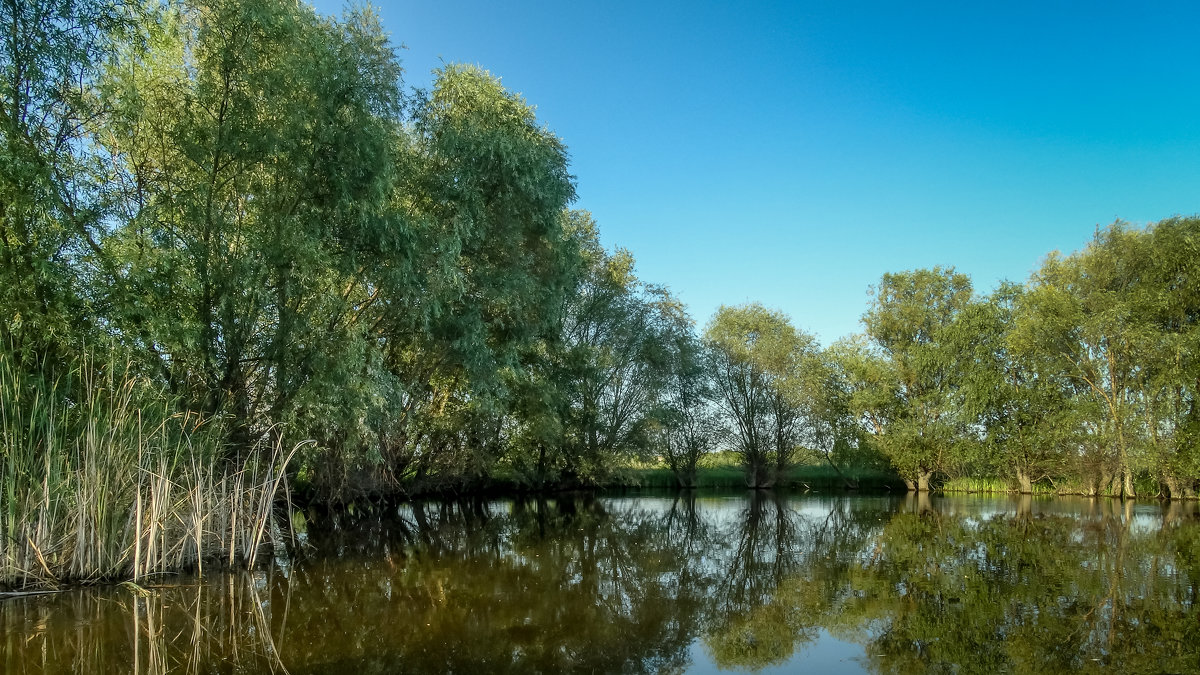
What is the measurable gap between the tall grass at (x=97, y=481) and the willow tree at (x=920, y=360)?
111ft

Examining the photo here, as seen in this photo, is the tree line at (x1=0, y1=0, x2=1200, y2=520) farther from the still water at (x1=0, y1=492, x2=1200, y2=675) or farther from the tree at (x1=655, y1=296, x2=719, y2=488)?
the still water at (x1=0, y1=492, x2=1200, y2=675)

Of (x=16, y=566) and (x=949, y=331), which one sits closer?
(x=16, y=566)

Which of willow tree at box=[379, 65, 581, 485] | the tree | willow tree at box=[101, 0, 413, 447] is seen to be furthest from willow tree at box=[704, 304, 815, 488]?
willow tree at box=[101, 0, 413, 447]

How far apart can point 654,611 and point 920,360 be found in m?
32.8

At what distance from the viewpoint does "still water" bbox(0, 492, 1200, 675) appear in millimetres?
5891

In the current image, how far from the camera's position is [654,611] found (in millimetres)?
7895

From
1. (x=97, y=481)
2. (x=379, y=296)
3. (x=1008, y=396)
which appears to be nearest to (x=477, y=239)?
(x=379, y=296)

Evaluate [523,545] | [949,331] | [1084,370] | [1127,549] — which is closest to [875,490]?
[949,331]

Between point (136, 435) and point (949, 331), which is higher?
point (949, 331)

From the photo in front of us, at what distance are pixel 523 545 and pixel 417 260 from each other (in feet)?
21.5

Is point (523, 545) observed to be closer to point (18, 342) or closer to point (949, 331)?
point (18, 342)

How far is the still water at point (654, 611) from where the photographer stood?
589 centimetres

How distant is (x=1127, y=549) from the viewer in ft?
40.7

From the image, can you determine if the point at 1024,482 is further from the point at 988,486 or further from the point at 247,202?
the point at 247,202
